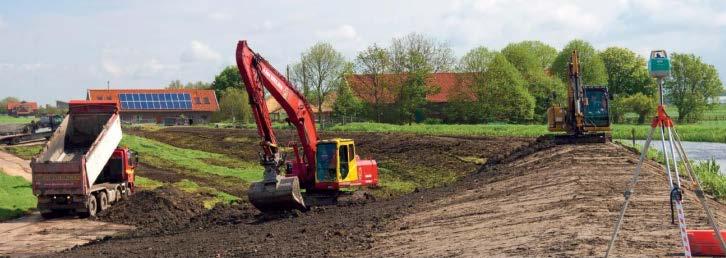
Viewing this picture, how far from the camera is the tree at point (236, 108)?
10288 centimetres

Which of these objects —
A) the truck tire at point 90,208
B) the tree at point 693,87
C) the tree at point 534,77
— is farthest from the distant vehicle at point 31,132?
the tree at point 693,87

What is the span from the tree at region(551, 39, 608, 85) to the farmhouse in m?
98.8

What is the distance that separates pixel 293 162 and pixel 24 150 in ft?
103

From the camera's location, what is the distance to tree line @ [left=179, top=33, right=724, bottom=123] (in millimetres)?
81000

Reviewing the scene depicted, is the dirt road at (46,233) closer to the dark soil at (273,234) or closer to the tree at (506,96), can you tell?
the dark soil at (273,234)

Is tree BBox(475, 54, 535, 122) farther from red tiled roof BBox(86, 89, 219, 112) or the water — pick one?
red tiled roof BBox(86, 89, 219, 112)

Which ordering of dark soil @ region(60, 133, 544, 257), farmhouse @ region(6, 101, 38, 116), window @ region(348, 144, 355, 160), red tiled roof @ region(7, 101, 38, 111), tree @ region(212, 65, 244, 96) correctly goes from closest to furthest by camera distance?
dark soil @ region(60, 133, 544, 257) < window @ region(348, 144, 355, 160) < tree @ region(212, 65, 244, 96) < farmhouse @ region(6, 101, 38, 116) < red tiled roof @ region(7, 101, 38, 111)

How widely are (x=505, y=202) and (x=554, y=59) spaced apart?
288 feet

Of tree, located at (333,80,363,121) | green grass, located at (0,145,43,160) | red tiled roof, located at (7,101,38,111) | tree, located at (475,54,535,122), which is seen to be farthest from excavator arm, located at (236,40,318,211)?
red tiled roof, located at (7,101,38,111)

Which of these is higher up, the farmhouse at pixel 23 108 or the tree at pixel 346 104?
the farmhouse at pixel 23 108

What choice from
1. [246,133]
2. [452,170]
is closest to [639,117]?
[246,133]

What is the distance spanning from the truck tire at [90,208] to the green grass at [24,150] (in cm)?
2143

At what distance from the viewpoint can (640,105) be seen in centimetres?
7956

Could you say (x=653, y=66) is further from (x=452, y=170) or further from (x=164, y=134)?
(x=164, y=134)
